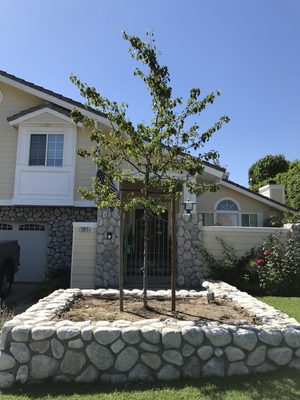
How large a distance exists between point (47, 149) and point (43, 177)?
111cm

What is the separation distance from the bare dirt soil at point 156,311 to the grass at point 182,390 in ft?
3.93

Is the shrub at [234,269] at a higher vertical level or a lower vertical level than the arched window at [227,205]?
lower

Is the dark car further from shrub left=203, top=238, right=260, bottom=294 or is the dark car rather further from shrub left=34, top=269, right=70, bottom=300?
shrub left=203, top=238, right=260, bottom=294

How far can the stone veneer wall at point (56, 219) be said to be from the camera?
582 inches

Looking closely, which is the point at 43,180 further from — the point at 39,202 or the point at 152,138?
the point at 152,138

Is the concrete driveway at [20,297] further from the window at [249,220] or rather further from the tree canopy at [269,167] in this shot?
the tree canopy at [269,167]

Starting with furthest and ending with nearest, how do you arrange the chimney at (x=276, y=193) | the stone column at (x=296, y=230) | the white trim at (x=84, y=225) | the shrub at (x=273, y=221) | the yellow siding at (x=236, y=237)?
the chimney at (x=276, y=193)
the shrub at (x=273, y=221)
the yellow siding at (x=236, y=237)
the stone column at (x=296, y=230)
the white trim at (x=84, y=225)

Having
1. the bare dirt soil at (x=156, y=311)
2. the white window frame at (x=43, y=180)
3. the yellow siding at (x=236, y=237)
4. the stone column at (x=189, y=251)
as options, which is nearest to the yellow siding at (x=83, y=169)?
the white window frame at (x=43, y=180)

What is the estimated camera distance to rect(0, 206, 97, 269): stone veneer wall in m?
14.8

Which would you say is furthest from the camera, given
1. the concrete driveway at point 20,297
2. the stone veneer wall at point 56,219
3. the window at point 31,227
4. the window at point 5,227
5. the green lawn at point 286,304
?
the window at point 5,227

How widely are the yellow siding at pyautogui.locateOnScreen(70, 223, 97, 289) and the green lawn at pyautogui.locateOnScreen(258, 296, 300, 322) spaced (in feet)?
15.3

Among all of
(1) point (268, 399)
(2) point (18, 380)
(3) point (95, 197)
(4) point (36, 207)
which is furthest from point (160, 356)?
(4) point (36, 207)

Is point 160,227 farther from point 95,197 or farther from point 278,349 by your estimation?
point 278,349

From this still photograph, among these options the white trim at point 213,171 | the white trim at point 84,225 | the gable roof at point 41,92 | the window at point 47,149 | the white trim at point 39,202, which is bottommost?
the white trim at point 84,225
